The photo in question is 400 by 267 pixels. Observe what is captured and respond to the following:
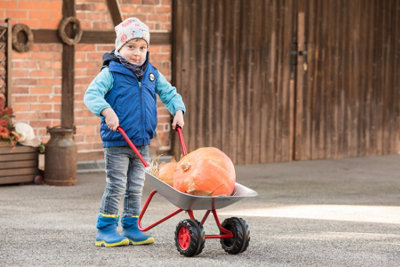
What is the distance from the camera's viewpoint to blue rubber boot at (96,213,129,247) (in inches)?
233

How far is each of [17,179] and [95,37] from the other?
206 centimetres

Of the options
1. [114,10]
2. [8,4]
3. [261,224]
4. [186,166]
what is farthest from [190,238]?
[114,10]

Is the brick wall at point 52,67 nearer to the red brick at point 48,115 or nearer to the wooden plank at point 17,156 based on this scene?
the red brick at point 48,115

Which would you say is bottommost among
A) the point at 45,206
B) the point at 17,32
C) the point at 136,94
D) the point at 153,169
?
the point at 45,206

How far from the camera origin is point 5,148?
8859 millimetres

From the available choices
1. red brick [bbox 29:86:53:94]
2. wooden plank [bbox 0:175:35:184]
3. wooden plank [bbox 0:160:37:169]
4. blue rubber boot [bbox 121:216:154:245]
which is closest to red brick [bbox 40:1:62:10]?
red brick [bbox 29:86:53:94]

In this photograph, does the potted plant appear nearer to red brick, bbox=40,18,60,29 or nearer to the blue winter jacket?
red brick, bbox=40,18,60,29

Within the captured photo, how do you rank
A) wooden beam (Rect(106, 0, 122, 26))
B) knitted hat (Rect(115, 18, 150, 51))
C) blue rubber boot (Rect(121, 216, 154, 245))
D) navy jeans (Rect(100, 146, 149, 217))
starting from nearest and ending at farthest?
knitted hat (Rect(115, 18, 150, 51)), navy jeans (Rect(100, 146, 149, 217)), blue rubber boot (Rect(121, 216, 154, 245)), wooden beam (Rect(106, 0, 122, 26))

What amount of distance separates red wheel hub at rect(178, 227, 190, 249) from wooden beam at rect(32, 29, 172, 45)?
472 cm

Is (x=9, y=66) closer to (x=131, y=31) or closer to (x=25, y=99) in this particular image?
(x=25, y=99)

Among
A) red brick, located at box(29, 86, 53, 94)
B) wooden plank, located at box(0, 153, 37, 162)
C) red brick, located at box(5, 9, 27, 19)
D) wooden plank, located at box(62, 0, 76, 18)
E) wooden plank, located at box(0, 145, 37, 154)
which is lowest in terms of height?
wooden plank, located at box(0, 153, 37, 162)

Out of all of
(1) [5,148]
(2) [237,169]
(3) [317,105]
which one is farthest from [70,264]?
(3) [317,105]

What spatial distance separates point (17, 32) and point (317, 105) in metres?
4.35

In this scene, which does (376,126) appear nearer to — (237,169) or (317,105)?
(317,105)
